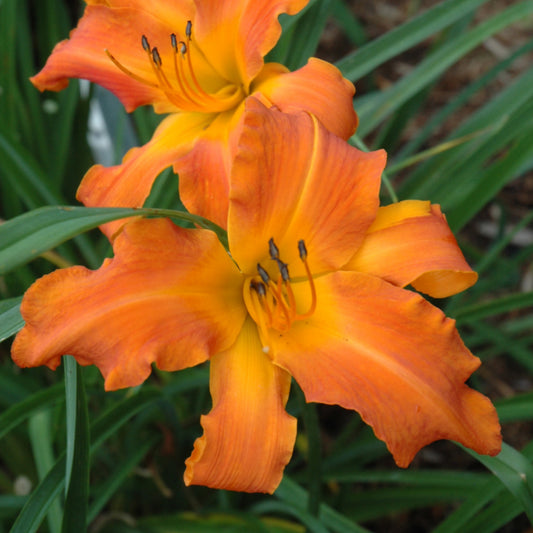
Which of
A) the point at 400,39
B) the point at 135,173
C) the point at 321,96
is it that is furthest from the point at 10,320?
the point at 400,39

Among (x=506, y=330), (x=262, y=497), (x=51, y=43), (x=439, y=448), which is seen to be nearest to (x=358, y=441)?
(x=262, y=497)

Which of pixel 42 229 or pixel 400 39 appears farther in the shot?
pixel 400 39

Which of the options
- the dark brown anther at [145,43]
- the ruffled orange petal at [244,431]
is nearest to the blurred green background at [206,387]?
the ruffled orange petal at [244,431]

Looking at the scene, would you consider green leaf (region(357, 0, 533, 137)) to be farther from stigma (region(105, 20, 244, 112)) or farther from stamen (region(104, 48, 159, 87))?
stamen (region(104, 48, 159, 87))

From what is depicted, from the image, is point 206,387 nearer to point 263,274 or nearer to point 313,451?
point 313,451

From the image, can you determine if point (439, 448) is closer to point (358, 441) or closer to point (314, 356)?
point (358, 441)

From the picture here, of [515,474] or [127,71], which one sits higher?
[127,71]
